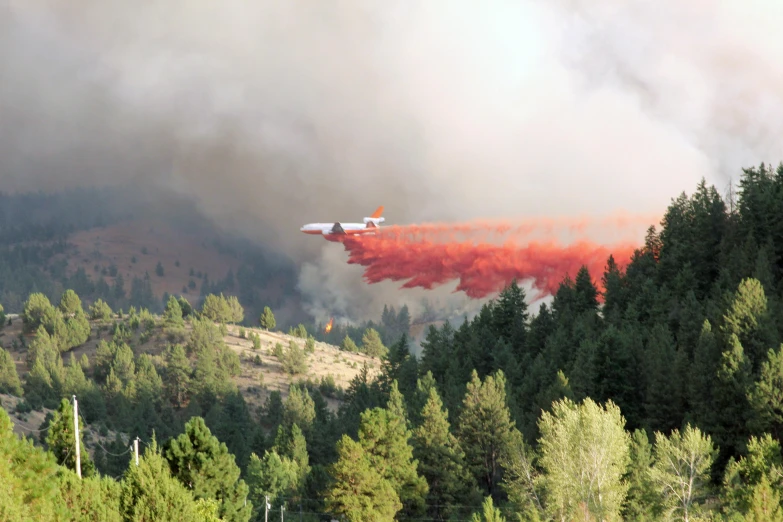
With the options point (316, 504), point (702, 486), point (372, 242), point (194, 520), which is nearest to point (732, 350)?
point (702, 486)

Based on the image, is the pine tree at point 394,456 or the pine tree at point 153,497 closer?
the pine tree at point 153,497

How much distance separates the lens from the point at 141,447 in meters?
179

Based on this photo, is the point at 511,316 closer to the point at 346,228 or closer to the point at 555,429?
the point at 346,228

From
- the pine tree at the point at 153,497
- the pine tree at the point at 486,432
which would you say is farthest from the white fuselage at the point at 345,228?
the pine tree at the point at 153,497

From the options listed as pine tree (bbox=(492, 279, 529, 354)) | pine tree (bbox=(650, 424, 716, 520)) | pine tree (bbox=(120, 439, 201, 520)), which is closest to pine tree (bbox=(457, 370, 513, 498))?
pine tree (bbox=(650, 424, 716, 520))

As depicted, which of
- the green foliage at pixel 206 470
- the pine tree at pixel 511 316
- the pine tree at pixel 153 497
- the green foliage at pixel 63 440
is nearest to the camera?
the pine tree at pixel 153 497

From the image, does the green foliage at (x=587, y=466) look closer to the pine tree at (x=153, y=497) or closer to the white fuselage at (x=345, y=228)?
the pine tree at (x=153, y=497)

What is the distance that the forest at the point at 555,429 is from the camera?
7081 cm

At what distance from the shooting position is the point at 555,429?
76438mm

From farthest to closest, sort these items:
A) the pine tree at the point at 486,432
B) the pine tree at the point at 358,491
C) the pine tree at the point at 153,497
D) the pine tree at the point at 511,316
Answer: the pine tree at the point at 511,316 → the pine tree at the point at 486,432 → the pine tree at the point at 358,491 → the pine tree at the point at 153,497

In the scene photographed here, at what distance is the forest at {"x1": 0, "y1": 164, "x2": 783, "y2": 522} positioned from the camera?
7081cm

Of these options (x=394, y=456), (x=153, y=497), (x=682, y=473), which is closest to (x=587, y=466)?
(x=682, y=473)

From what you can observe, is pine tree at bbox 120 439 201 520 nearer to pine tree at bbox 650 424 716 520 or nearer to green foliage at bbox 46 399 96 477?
green foliage at bbox 46 399 96 477

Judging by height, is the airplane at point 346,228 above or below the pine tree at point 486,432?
above
